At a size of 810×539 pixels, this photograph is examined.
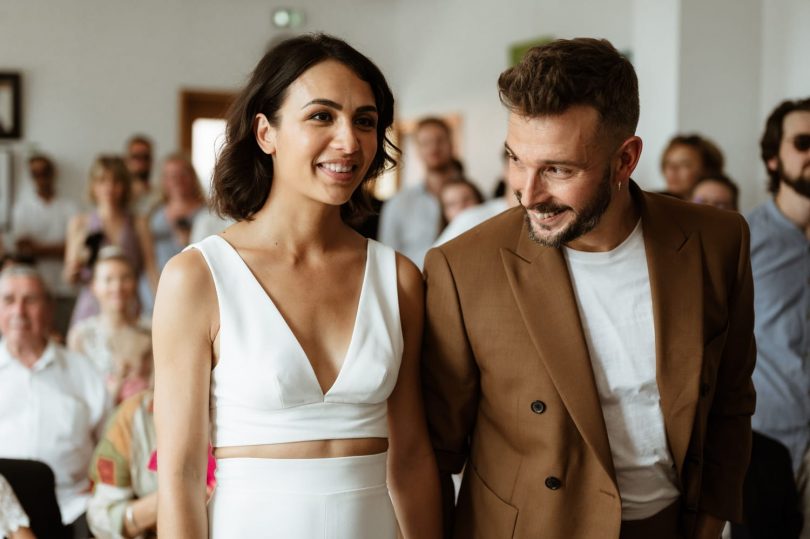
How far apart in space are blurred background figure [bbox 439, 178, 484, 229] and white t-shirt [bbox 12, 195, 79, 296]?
4.33 m

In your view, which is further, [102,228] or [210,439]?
[102,228]

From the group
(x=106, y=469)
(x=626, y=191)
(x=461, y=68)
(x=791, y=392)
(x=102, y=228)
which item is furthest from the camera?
(x=461, y=68)

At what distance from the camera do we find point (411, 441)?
1979 millimetres

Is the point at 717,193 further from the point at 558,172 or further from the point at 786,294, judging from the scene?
the point at 558,172

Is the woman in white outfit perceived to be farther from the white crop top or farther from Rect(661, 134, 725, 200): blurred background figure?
Rect(661, 134, 725, 200): blurred background figure

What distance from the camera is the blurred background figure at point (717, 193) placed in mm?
4102

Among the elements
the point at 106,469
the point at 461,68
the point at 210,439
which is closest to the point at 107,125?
the point at 461,68

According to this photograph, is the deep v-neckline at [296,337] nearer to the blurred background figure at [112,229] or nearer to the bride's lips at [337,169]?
the bride's lips at [337,169]

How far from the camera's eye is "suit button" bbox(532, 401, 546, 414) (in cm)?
182

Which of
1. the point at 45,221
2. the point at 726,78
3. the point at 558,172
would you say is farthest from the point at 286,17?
the point at 558,172

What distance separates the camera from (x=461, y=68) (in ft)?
29.3

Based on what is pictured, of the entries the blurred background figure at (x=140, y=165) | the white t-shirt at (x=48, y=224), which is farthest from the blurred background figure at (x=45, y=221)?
the blurred background figure at (x=140, y=165)

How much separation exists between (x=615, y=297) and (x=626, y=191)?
0.21 m

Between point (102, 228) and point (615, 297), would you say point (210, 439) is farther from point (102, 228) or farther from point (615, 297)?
point (102, 228)
